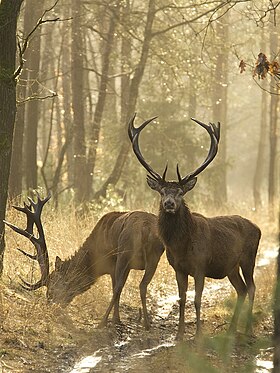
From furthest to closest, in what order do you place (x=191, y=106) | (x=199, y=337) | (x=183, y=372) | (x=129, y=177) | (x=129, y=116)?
(x=191, y=106)
(x=129, y=177)
(x=129, y=116)
(x=199, y=337)
(x=183, y=372)

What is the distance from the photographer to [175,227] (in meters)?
10.6

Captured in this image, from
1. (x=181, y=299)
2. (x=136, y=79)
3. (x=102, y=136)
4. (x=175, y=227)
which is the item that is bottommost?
(x=181, y=299)

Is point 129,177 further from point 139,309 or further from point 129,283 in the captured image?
point 139,309

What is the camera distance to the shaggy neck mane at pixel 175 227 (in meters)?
10.6

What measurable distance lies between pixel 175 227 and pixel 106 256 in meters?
1.60

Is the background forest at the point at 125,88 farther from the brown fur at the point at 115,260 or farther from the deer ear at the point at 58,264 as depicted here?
the deer ear at the point at 58,264

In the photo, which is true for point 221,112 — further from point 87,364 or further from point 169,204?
point 87,364

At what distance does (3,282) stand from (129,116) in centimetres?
1098

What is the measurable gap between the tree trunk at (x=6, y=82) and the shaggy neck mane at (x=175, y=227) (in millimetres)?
2068

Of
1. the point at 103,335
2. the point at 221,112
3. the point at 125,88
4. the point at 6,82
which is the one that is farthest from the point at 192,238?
the point at 221,112

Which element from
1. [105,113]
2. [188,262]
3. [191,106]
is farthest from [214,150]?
[105,113]

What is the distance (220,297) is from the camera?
553 inches

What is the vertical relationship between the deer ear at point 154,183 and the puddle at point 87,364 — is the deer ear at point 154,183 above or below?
above

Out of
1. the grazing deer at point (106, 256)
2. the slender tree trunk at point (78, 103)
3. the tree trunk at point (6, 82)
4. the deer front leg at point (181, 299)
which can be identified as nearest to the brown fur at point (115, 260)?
the grazing deer at point (106, 256)
